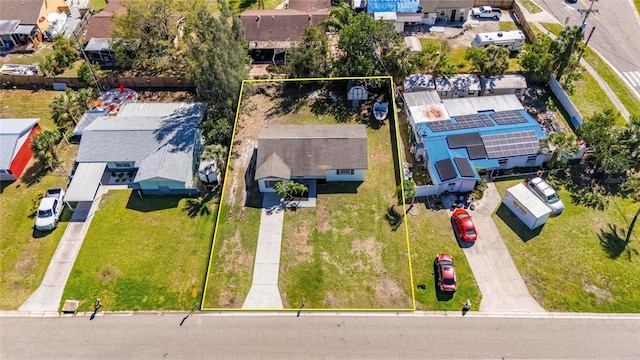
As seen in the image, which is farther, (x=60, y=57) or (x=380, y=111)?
(x=60, y=57)

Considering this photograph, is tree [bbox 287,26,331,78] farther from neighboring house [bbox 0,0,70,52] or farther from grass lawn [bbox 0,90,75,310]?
neighboring house [bbox 0,0,70,52]

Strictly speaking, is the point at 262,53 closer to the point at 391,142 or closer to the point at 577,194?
the point at 391,142

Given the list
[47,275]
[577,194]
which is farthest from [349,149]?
[47,275]

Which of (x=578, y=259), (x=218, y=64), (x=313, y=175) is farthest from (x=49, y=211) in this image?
(x=578, y=259)

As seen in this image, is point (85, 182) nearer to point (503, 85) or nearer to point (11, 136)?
point (11, 136)

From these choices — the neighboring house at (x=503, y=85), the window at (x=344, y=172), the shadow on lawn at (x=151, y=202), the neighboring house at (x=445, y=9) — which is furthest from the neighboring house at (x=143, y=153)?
the neighboring house at (x=445, y=9)

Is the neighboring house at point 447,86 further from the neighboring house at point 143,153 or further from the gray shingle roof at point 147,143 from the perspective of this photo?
the gray shingle roof at point 147,143

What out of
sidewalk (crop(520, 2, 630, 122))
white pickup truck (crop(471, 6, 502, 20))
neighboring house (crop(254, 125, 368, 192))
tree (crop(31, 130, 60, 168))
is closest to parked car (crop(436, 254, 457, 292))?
neighboring house (crop(254, 125, 368, 192))

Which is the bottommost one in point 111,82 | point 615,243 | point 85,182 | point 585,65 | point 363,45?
point 615,243
